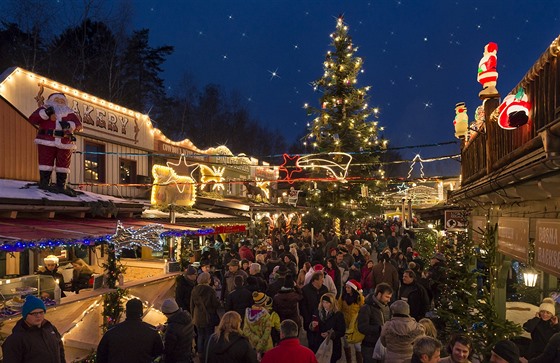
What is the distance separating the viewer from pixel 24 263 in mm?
12602

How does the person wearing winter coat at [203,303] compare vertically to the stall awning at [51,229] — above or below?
below

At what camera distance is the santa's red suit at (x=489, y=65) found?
24.8 feet

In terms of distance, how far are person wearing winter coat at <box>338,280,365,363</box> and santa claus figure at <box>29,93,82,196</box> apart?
7.03 meters

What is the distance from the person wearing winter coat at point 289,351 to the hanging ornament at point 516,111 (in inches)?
130

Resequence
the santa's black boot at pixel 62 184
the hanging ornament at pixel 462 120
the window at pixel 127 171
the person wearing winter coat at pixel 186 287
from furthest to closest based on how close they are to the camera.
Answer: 1. the window at pixel 127 171
2. the hanging ornament at pixel 462 120
3. the santa's black boot at pixel 62 184
4. the person wearing winter coat at pixel 186 287

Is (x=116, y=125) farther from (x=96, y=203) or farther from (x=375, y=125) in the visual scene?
(x=375, y=125)

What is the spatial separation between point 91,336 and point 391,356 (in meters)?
5.80

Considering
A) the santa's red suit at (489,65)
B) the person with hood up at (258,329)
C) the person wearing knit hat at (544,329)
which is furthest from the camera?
the santa's red suit at (489,65)

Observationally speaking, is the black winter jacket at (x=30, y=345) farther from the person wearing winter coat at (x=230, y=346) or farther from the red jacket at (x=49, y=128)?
the red jacket at (x=49, y=128)

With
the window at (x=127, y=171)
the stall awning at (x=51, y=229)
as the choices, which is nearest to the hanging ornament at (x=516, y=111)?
the stall awning at (x=51, y=229)

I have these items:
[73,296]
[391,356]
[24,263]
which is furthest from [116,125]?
[391,356]

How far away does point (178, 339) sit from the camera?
248 inches

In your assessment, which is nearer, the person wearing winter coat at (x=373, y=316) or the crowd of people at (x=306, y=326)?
the crowd of people at (x=306, y=326)

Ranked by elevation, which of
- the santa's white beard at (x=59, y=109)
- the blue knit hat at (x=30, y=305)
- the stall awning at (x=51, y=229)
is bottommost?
the blue knit hat at (x=30, y=305)
